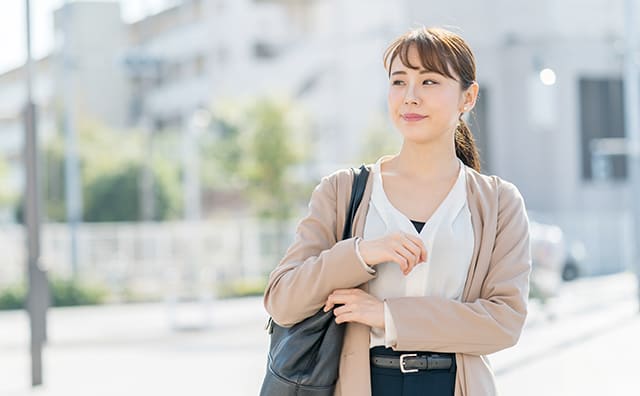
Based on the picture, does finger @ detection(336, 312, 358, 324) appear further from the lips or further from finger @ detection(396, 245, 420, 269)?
the lips

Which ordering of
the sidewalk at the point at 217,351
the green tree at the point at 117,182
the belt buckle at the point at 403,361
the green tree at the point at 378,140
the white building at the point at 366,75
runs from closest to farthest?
the belt buckle at the point at 403,361, the sidewalk at the point at 217,351, the white building at the point at 366,75, the green tree at the point at 378,140, the green tree at the point at 117,182

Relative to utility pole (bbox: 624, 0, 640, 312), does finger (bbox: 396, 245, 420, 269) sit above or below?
below

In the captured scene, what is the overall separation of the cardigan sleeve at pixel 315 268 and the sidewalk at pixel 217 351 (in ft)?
22.2

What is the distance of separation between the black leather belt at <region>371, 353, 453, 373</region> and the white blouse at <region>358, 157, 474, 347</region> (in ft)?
0.11

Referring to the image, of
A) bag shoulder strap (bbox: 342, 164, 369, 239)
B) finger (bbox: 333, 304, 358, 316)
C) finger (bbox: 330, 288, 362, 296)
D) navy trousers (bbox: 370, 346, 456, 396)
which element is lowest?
navy trousers (bbox: 370, 346, 456, 396)

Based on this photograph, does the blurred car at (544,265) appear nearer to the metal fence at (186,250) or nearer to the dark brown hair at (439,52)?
the metal fence at (186,250)

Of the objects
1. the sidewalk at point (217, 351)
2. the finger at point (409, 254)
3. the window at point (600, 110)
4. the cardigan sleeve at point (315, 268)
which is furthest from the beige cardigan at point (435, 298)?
the window at point (600, 110)

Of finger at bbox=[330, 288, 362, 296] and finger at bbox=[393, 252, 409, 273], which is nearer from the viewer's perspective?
finger at bbox=[393, 252, 409, 273]

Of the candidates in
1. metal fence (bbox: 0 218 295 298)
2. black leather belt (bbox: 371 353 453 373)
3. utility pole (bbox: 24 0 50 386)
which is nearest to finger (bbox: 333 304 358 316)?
black leather belt (bbox: 371 353 453 373)

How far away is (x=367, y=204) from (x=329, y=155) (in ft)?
131

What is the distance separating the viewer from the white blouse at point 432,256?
2.56m

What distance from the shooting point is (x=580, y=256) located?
28984 millimetres

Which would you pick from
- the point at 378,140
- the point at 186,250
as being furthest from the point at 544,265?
the point at 378,140

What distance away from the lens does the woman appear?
2.51m
